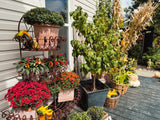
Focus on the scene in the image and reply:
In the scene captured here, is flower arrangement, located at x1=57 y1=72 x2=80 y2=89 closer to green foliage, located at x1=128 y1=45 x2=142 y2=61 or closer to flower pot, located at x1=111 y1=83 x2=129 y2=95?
flower pot, located at x1=111 y1=83 x2=129 y2=95

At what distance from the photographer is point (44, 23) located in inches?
48.1

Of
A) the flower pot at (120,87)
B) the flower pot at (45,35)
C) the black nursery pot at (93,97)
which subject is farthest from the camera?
the flower pot at (120,87)

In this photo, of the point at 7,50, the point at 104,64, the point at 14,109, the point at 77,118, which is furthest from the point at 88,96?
the point at 7,50

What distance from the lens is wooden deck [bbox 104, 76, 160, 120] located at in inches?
83.3

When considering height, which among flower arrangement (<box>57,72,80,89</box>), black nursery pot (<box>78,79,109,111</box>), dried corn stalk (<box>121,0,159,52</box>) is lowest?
black nursery pot (<box>78,79,109,111</box>)

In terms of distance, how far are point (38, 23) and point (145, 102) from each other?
297 centimetres

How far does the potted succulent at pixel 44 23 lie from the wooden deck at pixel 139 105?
75.5 inches

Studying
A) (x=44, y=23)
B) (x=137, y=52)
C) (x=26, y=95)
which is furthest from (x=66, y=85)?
(x=137, y=52)

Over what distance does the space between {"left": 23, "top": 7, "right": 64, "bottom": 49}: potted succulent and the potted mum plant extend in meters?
0.52

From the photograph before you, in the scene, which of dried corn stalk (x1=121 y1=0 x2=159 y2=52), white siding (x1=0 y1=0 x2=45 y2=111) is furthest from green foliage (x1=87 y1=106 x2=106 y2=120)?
dried corn stalk (x1=121 y1=0 x2=159 y2=52)

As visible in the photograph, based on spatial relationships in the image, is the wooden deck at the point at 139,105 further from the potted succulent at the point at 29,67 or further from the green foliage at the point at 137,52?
the green foliage at the point at 137,52

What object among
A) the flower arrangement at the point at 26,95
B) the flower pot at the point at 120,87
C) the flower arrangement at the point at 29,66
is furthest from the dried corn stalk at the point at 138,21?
the flower arrangement at the point at 26,95

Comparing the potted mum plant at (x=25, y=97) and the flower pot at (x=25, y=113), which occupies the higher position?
the potted mum plant at (x=25, y=97)

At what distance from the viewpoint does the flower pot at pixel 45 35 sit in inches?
49.9
